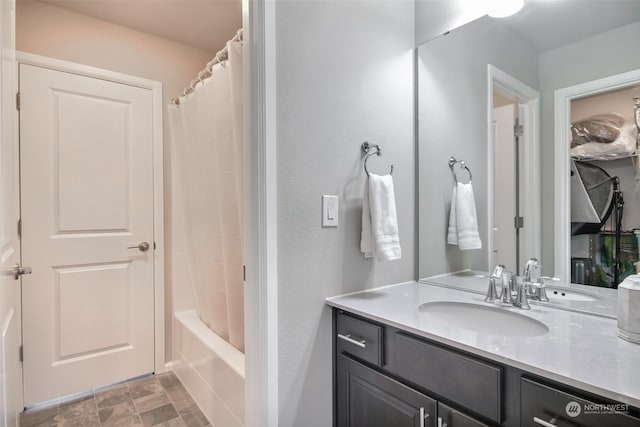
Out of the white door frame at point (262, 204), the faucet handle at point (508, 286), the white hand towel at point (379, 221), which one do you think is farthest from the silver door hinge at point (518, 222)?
the white door frame at point (262, 204)

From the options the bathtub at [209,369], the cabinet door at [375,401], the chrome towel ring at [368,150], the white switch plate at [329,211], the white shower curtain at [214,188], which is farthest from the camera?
the white shower curtain at [214,188]

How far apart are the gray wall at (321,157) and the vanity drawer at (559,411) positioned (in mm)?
710

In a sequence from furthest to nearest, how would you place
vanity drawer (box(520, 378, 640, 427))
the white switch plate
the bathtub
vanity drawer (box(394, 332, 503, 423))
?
the bathtub
the white switch plate
vanity drawer (box(394, 332, 503, 423))
vanity drawer (box(520, 378, 640, 427))

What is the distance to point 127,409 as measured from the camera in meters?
1.93

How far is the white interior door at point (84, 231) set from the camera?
1941 mm

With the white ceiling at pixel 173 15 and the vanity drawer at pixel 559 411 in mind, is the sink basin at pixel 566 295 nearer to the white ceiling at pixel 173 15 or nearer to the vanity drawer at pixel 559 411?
the vanity drawer at pixel 559 411

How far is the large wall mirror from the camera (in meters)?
1.10

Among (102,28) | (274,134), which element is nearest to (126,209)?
(102,28)

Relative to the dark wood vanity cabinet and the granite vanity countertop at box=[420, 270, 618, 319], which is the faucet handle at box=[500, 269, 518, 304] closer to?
the granite vanity countertop at box=[420, 270, 618, 319]

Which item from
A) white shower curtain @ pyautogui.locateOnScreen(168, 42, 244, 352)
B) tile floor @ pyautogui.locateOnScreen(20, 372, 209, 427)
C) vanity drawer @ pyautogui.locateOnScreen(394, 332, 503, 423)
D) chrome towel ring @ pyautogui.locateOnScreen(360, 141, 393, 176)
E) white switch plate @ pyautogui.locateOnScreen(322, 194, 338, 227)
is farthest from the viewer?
tile floor @ pyautogui.locateOnScreen(20, 372, 209, 427)

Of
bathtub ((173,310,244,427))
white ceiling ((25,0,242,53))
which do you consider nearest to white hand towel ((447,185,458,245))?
bathtub ((173,310,244,427))

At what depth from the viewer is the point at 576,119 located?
1161 millimetres

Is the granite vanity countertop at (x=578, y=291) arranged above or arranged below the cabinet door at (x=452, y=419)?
A: above

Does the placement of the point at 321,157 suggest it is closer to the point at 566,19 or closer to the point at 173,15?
the point at 566,19
